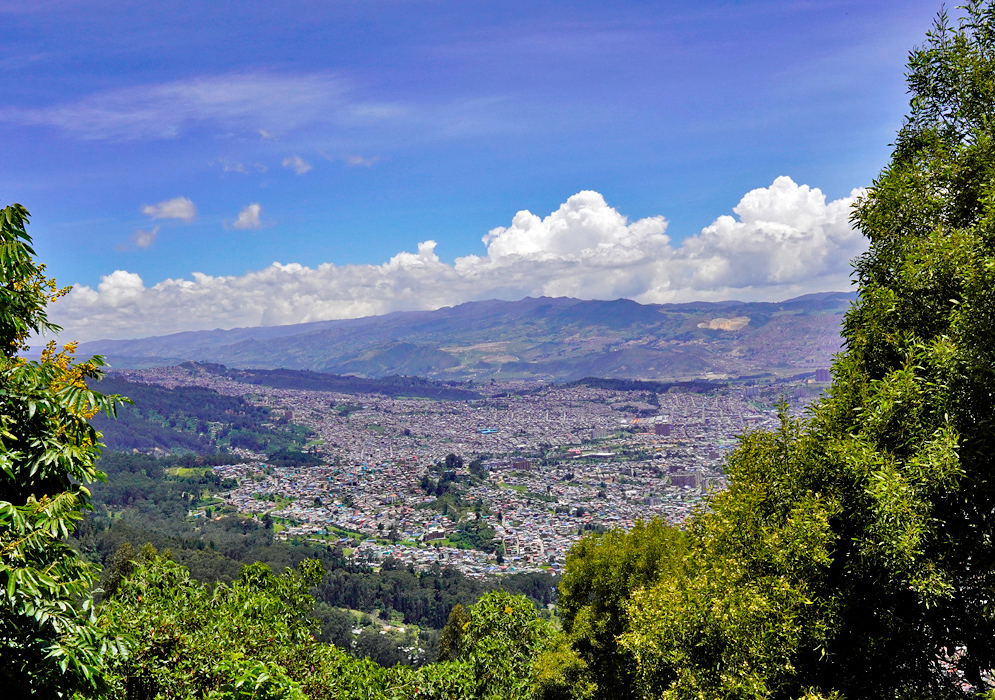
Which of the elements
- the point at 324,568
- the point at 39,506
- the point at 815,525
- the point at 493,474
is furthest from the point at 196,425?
the point at 815,525

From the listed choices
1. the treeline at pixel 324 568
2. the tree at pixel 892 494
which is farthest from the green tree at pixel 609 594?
the treeline at pixel 324 568

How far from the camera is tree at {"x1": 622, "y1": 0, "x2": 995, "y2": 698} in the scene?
4.89 metres

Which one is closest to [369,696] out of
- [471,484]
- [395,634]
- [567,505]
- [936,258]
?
[936,258]

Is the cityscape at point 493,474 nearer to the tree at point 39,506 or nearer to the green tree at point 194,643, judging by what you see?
the green tree at point 194,643

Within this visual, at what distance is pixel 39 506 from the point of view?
12.0ft

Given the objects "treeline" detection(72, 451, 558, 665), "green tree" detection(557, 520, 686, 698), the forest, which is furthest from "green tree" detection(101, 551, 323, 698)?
"treeline" detection(72, 451, 558, 665)

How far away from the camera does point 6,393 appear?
373 cm

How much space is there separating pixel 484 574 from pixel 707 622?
184ft

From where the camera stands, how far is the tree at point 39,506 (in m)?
3.47

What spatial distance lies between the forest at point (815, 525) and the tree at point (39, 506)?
2cm

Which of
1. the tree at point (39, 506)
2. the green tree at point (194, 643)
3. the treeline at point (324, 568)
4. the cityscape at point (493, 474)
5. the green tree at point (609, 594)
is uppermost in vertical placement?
the tree at point (39, 506)

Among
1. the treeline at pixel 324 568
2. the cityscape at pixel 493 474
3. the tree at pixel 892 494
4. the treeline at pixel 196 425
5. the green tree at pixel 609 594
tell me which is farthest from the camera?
the treeline at pixel 196 425

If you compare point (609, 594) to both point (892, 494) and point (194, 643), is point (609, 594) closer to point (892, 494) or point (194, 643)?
point (892, 494)

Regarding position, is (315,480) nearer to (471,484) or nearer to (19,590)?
(471,484)
